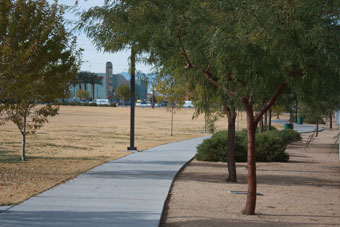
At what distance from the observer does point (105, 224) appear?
836 centimetres

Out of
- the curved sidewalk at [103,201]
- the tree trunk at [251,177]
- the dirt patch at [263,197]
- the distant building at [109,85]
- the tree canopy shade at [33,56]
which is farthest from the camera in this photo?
the distant building at [109,85]

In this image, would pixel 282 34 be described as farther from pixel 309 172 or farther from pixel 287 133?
pixel 287 133

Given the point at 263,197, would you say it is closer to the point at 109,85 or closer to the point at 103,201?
the point at 103,201

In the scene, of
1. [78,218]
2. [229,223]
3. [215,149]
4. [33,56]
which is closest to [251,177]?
[229,223]

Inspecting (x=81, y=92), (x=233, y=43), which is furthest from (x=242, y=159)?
(x=81, y=92)

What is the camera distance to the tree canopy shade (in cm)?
1313

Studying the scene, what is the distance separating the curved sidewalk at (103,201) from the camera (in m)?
8.62

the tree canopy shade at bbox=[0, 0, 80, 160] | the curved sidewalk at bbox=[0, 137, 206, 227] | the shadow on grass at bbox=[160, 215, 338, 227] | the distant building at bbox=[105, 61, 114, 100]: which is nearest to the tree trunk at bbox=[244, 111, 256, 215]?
the shadow on grass at bbox=[160, 215, 338, 227]

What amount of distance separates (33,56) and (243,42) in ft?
28.4

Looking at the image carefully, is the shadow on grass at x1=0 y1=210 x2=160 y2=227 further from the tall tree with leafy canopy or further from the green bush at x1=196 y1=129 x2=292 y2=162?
the green bush at x1=196 y1=129 x2=292 y2=162

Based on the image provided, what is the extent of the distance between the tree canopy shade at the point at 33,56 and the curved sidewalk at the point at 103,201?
9.59 feet

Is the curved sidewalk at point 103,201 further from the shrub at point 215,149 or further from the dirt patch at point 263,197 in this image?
the shrub at point 215,149

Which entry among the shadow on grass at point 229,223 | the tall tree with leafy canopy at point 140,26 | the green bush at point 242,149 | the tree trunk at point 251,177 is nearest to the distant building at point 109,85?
the green bush at point 242,149

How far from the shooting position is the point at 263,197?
42.5 feet
